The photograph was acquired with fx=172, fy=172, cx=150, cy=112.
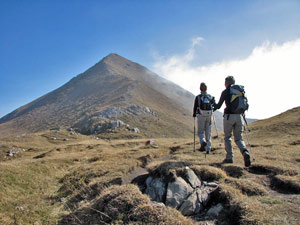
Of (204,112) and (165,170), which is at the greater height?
(204,112)

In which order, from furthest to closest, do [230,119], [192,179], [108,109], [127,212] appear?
[108,109], [230,119], [192,179], [127,212]

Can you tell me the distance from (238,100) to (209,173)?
3693 millimetres

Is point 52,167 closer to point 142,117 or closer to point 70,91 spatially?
point 142,117

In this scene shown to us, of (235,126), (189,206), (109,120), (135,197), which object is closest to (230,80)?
(235,126)

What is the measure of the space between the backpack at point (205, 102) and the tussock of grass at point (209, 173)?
13.3 ft

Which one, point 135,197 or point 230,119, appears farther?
point 230,119

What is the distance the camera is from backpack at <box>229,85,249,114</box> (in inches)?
318

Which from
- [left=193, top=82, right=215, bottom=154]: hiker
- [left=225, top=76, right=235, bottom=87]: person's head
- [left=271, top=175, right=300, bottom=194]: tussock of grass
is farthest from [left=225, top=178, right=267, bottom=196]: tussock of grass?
[left=225, top=76, right=235, bottom=87]: person's head

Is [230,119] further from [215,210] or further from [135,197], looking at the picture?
[135,197]

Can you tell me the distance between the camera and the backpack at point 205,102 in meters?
10.1

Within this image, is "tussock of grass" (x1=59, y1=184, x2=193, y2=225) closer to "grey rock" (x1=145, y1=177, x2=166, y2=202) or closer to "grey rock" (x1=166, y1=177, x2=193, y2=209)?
"grey rock" (x1=145, y1=177, x2=166, y2=202)

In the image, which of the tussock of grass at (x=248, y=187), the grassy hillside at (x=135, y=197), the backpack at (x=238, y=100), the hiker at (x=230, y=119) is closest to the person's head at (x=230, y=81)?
the hiker at (x=230, y=119)

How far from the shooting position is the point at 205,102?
10125mm

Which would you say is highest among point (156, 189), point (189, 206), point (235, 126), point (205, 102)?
point (205, 102)
